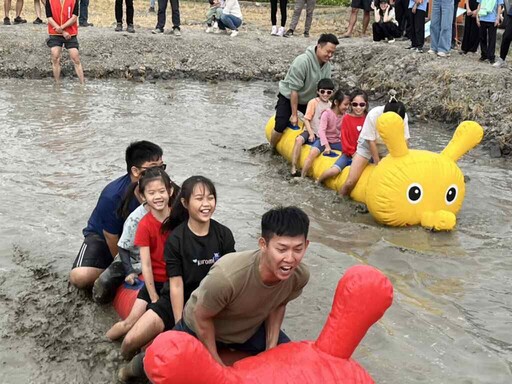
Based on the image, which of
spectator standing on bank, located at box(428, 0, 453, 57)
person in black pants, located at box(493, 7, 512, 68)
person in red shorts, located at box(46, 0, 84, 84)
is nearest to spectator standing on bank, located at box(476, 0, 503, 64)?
person in black pants, located at box(493, 7, 512, 68)

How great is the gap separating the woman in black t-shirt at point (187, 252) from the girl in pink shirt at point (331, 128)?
400cm

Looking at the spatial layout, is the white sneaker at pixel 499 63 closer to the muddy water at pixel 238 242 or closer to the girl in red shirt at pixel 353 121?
the muddy water at pixel 238 242

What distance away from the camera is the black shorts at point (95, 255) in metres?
4.66

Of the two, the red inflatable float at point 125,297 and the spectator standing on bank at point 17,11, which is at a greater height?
the spectator standing on bank at point 17,11

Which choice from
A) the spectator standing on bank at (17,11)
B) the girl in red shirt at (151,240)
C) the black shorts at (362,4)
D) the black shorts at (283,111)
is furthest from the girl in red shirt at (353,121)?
the spectator standing on bank at (17,11)

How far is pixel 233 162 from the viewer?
873 cm

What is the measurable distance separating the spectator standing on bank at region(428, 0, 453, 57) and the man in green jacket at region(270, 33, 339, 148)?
4585mm

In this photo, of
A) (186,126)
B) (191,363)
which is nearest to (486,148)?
(186,126)

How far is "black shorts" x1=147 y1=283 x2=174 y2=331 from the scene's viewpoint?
3766 mm

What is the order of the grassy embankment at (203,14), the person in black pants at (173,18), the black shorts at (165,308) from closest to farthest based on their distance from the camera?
the black shorts at (165,308) → the person in black pants at (173,18) → the grassy embankment at (203,14)

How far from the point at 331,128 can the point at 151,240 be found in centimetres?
404

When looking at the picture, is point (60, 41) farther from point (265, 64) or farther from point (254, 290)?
point (254, 290)

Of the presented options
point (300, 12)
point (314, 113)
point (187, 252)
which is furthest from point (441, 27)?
point (187, 252)

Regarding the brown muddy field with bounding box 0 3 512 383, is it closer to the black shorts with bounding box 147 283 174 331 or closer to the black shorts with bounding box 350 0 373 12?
the black shorts with bounding box 147 283 174 331
